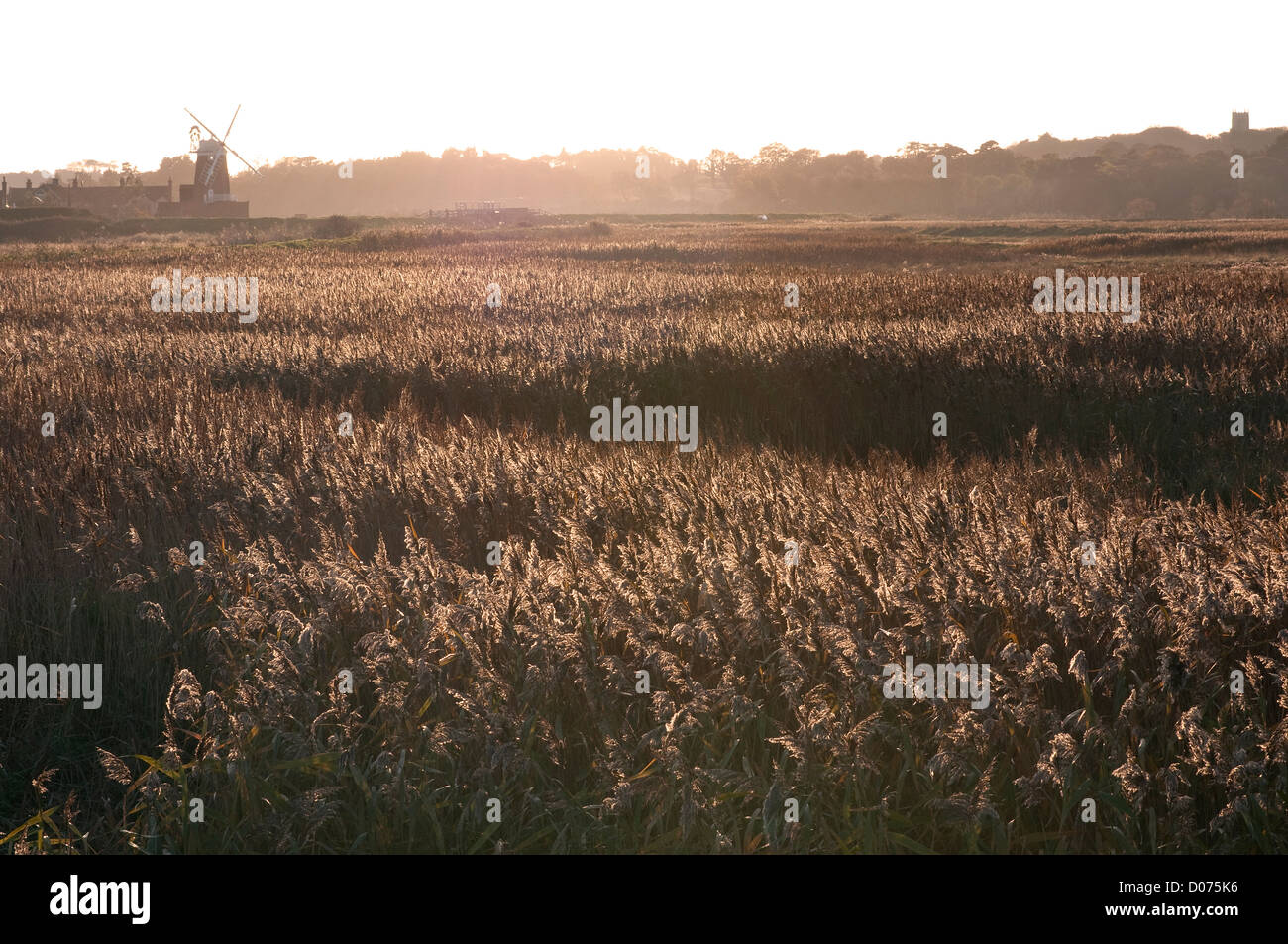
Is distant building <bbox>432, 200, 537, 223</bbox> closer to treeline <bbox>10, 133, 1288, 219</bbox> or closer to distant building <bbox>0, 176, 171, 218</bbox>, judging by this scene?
treeline <bbox>10, 133, 1288, 219</bbox>

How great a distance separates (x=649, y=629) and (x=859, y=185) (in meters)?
135

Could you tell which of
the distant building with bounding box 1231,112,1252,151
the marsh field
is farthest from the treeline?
the marsh field

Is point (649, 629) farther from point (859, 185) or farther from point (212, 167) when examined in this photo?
point (859, 185)

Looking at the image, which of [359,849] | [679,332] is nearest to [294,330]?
[679,332]

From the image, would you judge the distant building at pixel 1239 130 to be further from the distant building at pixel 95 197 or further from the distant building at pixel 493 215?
the distant building at pixel 95 197

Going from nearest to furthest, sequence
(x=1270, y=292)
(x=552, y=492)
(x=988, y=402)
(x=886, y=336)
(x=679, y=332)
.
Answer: (x=552, y=492) → (x=988, y=402) → (x=886, y=336) → (x=679, y=332) → (x=1270, y=292)

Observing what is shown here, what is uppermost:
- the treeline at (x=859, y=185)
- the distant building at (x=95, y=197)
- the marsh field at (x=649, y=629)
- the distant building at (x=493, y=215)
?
the treeline at (x=859, y=185)

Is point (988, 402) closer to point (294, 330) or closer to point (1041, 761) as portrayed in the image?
point (1041, 761)

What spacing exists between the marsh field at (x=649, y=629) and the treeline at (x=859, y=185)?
126 ft

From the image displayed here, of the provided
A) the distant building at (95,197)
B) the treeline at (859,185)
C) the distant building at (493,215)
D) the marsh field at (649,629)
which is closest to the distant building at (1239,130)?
the treeline at (859,185)

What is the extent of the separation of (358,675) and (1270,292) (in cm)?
1893

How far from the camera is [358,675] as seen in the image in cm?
427

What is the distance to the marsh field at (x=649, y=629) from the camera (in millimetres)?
3438

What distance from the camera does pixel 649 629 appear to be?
4.02m
